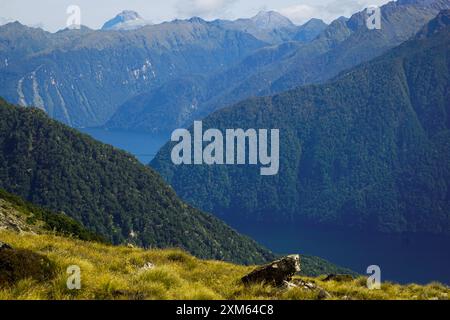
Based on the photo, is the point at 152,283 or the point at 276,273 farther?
the point at 276,273

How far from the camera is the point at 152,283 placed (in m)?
15.8

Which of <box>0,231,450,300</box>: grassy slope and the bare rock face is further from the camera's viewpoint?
the bare rock face

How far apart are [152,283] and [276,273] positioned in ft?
15.0

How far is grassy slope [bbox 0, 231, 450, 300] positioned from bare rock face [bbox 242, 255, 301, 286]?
25.1 inches

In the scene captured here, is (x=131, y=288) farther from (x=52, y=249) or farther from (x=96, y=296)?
(x=52, y=249)

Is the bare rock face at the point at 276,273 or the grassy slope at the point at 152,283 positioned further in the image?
the bare rock face at the point at 276,273

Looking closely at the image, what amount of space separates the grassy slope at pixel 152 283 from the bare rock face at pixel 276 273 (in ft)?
2.09

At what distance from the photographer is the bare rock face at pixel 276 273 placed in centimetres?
1767

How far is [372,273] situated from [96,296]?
12.3m

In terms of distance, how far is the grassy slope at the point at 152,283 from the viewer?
14.6 m

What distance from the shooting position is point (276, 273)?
17766mm

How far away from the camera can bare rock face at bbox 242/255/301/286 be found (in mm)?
17672
